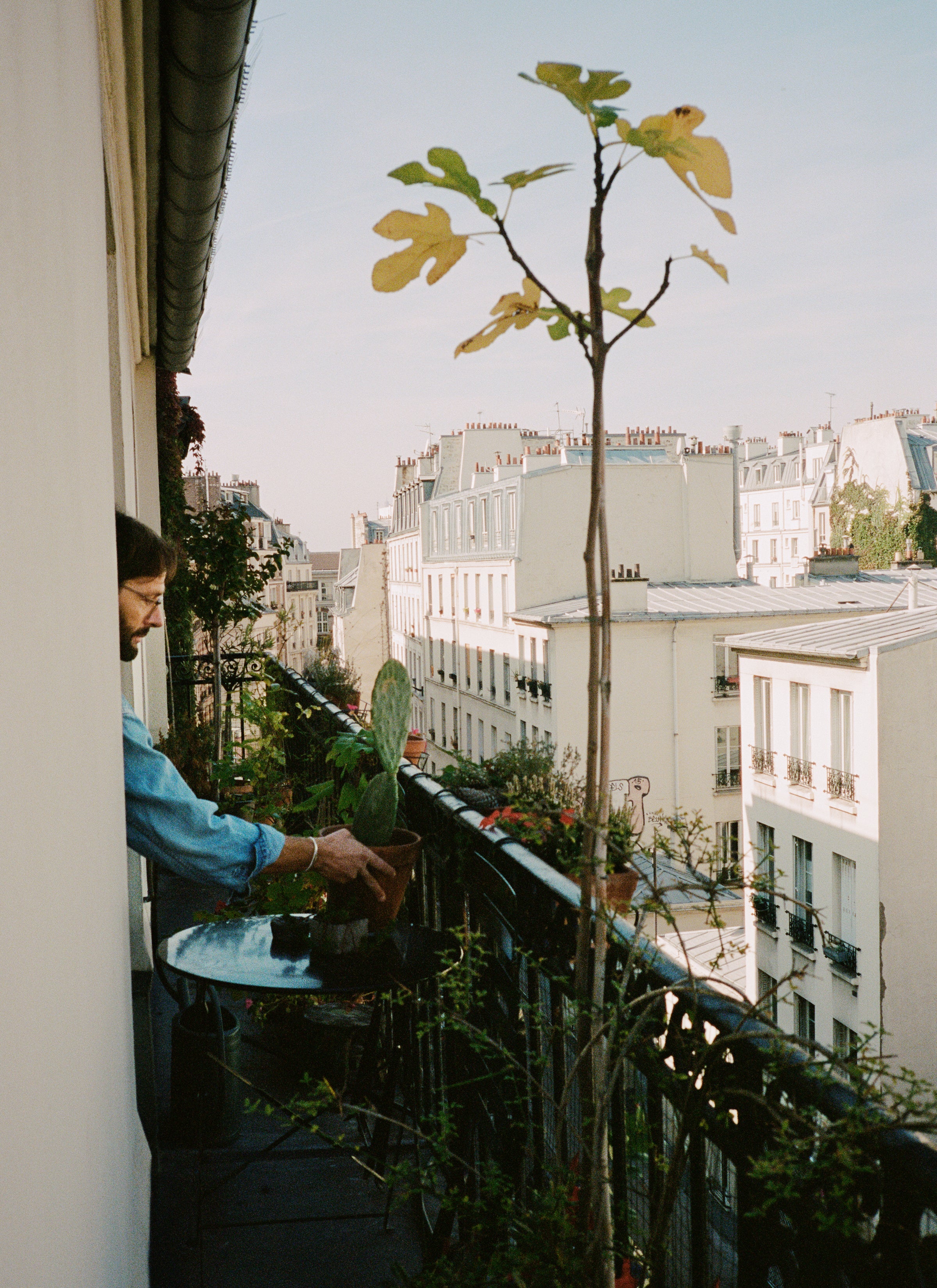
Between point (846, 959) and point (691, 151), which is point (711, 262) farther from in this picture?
point (846, 959)

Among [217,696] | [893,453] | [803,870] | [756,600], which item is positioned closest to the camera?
[217,696]

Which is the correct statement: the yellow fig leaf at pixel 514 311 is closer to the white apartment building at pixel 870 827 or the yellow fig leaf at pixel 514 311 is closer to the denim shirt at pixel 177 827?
the denim shirt at pixel 177 827

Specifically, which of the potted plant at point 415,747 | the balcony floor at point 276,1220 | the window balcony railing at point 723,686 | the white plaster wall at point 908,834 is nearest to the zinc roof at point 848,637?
the white plaster wall at point 908,834

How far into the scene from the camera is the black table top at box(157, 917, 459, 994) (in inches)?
82.3

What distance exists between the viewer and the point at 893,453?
42.8 metres

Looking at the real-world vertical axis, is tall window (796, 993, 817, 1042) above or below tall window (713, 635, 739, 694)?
below

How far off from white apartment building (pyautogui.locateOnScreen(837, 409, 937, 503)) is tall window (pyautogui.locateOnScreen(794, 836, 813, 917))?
2593 centimetres

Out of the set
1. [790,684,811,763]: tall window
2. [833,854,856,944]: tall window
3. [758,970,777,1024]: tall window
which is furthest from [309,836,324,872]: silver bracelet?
[790,684,811,763]: tall window

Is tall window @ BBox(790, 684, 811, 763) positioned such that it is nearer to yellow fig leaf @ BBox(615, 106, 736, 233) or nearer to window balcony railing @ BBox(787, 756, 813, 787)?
window balcony railing @ BBox(787, 756, 813, 787)

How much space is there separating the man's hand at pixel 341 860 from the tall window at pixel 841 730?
50.2 feet

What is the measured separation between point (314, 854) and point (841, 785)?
15722mm

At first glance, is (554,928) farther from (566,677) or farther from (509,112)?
(566,677)

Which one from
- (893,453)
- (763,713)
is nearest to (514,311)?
(763,713)

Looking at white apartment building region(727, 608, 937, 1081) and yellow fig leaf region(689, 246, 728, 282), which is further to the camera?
white apartment building region(727, 608, 937, 1081)
